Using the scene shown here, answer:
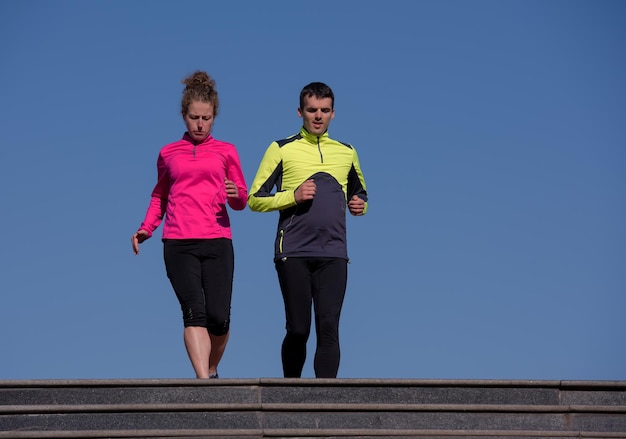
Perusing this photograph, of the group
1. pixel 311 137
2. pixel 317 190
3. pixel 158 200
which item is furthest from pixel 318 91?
pixel 158 200

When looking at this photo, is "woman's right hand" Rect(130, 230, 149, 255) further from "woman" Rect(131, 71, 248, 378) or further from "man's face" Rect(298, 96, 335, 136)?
"man's face" Rect(298, 96, 335, 136)

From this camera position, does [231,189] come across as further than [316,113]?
No

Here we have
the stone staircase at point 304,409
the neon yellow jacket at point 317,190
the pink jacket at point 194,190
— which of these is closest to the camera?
the stone staircase at point 304,409

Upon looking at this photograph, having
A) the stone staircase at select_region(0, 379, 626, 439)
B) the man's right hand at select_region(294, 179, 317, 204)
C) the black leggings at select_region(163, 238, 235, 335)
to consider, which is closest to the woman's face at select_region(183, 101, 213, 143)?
the black leggings at select_region(163, 238, 235, 335)

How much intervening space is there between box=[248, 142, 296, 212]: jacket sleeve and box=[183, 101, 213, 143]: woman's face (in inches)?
20.0

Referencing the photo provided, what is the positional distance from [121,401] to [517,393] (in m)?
2.49

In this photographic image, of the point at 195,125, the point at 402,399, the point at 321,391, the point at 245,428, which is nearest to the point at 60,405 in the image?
the point at 245,428

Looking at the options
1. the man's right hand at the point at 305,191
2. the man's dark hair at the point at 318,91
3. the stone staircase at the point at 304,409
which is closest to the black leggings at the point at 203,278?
the man's right hand at the point at 305,191

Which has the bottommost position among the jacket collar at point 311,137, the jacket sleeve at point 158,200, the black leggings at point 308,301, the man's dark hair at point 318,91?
the black leggings at point 308,301

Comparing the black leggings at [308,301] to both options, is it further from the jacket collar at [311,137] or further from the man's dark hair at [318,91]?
the man's dark hair at [318,91]

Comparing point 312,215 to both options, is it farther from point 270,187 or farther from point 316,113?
point 316,113

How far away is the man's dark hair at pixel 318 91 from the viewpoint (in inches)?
368

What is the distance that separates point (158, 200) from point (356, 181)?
1548 millimetres

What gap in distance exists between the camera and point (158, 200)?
9562 millimetres
